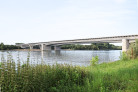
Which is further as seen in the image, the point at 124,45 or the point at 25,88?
the point at 124,45

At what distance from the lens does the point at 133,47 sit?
59.0ft

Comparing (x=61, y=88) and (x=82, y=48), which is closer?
(x=61, y=88)

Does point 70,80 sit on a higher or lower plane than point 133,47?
lower

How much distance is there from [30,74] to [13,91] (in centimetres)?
101

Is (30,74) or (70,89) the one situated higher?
(30,74)

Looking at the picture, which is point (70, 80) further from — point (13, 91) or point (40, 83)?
point (13, 91)

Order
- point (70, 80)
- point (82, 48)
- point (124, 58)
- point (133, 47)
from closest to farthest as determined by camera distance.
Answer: point (70, 80), point (124, 58), point (133, 47), point (82, 48)

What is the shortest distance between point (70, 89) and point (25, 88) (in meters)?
1.82

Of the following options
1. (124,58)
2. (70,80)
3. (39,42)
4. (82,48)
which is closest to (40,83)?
(70,80)

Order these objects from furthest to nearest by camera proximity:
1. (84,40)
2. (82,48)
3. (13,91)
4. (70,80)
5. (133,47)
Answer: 1. (82,48)
2. (84,40)
3. (133,47)
4. (70,80)
5. (13,91)

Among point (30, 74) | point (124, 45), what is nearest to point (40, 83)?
point (30, 74)

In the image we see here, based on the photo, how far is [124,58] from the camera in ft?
55.2

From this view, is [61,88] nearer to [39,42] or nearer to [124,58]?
[124,58]

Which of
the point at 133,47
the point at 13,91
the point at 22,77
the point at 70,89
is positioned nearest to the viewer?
the point at 13,91
